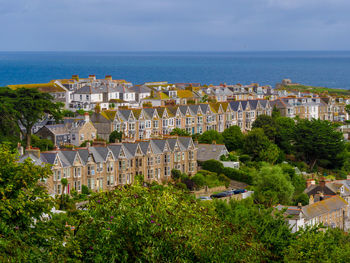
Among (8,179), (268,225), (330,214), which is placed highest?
(8,179)

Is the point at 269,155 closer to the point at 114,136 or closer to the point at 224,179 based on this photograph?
the point at 224,179

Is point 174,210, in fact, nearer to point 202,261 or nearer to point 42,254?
point 202,261

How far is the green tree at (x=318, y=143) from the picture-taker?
77.0m

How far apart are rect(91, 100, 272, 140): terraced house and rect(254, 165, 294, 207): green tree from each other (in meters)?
15.7

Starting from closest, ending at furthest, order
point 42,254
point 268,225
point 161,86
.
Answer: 1. point 42,254
2. point 268,225
3. point 161,86

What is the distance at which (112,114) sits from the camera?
75062 mm

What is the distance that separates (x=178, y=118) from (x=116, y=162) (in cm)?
2650

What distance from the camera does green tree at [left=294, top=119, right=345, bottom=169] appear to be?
3031 inches

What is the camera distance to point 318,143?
253 ft

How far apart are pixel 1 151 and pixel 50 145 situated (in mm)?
38566

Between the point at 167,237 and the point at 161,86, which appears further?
the point at 161,86

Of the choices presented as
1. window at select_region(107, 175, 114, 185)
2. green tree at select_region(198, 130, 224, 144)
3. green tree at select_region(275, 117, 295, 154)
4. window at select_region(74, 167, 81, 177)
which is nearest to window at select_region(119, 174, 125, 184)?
window at select_region(107, 175, 114, 185)

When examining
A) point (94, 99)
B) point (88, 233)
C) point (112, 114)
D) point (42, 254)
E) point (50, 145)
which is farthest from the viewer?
point (94, 99)

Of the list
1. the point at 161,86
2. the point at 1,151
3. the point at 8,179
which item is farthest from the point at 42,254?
the point at 161,86
